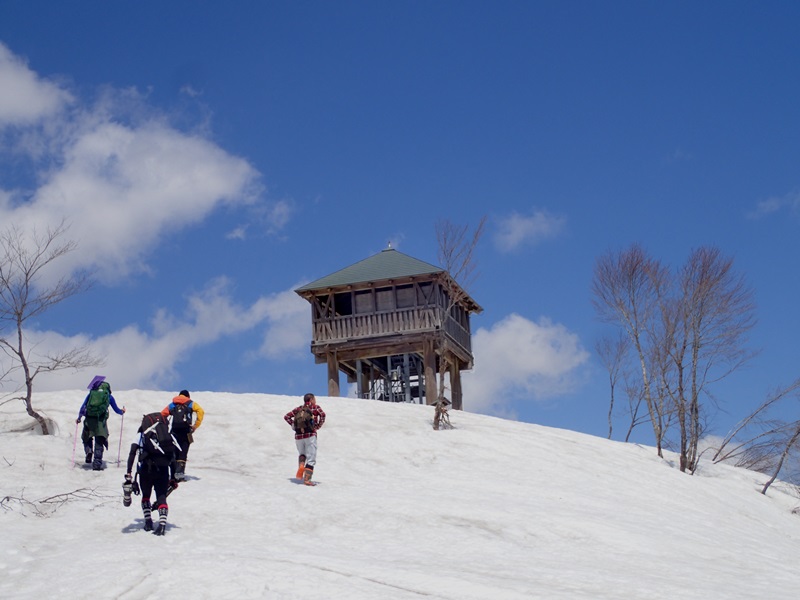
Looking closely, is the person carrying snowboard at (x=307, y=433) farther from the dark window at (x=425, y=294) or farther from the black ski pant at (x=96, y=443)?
the dark window at (x=425, y=294)

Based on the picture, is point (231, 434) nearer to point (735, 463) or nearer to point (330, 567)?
point (330, 567)

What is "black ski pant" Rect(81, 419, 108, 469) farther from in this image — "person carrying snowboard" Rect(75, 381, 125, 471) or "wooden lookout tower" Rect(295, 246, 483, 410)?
"wooden lookout tower" Rect(295, 246, 483, 410)

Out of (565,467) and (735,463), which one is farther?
(735,463)

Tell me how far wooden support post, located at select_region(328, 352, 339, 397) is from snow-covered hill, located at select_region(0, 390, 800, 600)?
8755 millimetres

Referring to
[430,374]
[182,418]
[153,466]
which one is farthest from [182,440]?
[430,374]

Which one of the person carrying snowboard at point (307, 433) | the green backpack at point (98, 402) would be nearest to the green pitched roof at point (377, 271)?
the person carrying snowboard at point (307, 433)

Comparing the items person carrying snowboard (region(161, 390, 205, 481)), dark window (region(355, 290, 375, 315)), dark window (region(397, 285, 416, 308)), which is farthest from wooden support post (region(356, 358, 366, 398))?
person carrying snowboard (region(161, 390, 205, 481))

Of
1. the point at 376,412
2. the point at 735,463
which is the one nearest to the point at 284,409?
the point at 376,412

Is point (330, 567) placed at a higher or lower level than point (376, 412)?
lower

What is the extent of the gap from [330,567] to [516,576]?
84.0 inches

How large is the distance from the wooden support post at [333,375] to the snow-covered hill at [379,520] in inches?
345

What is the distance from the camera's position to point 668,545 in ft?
46.6

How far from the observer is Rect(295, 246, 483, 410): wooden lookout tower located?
34.0 metres

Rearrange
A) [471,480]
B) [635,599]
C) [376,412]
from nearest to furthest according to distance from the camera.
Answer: [635,599] < [471,480] < [376,412]
